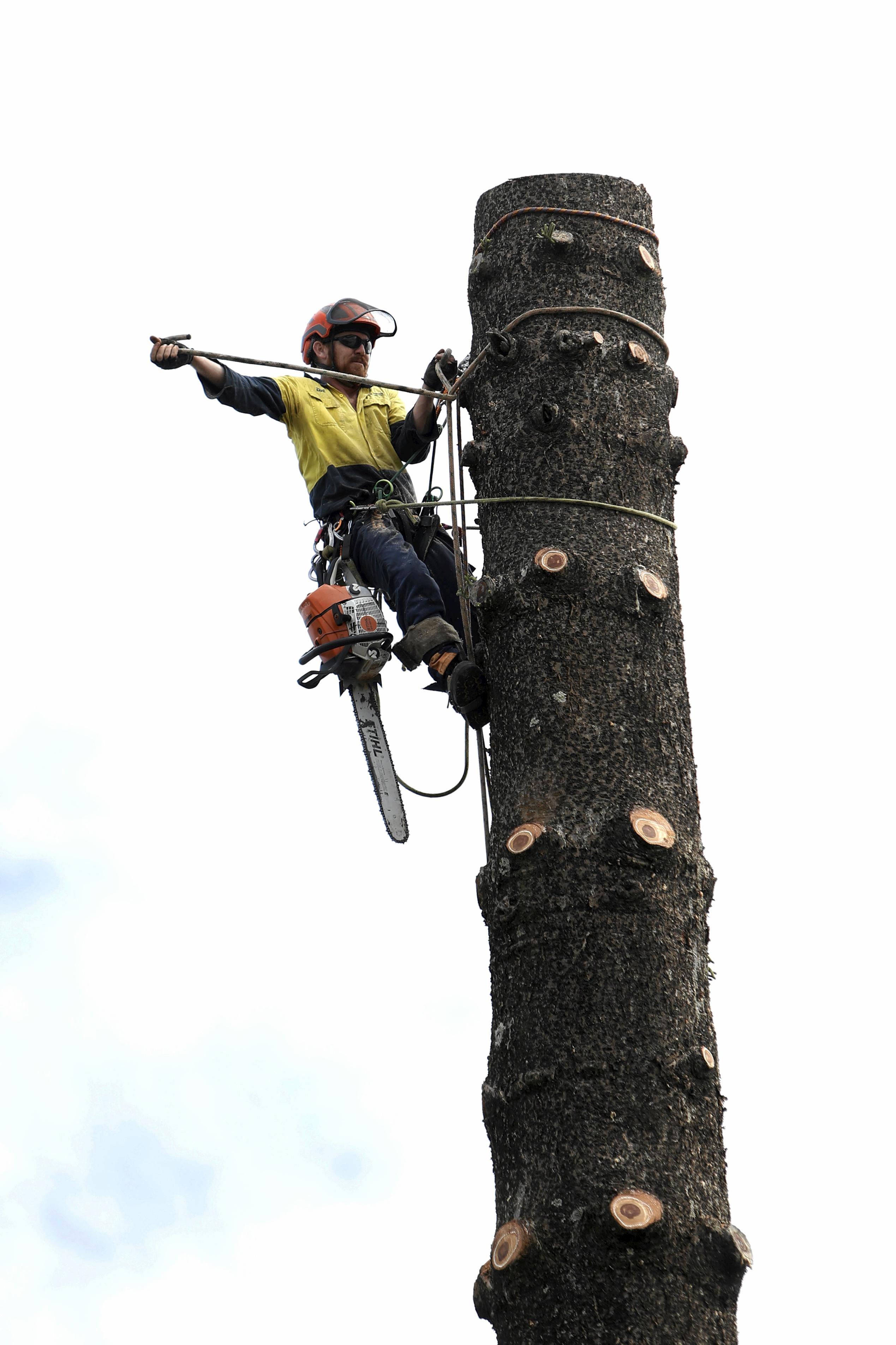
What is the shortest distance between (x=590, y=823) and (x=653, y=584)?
2.15 ft

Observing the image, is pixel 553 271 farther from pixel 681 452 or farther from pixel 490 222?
pixel 681 452

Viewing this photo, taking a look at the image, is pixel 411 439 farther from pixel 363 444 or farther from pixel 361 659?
pixel 361 659

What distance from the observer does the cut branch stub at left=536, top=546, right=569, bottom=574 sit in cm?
346

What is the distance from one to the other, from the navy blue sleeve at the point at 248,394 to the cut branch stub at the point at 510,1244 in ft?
9.91

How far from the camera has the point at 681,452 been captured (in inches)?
149

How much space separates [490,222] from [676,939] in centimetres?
208

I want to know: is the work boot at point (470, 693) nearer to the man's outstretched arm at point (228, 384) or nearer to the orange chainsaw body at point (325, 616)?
the orange chainsaw body at point (325, 616)

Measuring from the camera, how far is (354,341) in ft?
17.4

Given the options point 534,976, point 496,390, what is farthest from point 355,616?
point 534,976

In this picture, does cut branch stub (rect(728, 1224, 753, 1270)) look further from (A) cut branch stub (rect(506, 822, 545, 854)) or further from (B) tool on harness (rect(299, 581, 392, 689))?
(B) tool on harness (rect(299, 581, 392, 689))

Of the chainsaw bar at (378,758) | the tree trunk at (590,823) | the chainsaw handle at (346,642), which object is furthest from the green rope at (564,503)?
the chainsaw bar at (378,758)

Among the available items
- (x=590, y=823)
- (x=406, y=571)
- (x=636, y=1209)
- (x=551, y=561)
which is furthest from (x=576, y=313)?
(x=636, y=1209)

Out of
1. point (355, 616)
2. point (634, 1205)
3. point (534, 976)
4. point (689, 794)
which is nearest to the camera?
point (634, 1205)

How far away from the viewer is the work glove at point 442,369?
14.6ft
